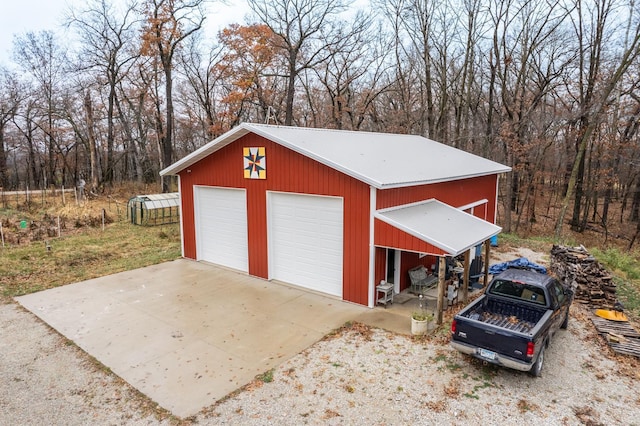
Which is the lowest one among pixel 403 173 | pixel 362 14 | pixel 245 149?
pixel 403 173

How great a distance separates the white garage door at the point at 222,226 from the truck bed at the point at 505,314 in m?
6.83

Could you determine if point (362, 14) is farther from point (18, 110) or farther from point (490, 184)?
point (18, 110)

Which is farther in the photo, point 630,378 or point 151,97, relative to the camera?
point 151,97

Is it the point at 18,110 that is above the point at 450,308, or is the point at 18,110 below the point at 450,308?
above

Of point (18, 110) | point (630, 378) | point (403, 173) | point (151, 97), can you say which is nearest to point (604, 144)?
point (403, 173)

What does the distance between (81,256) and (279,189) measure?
26.6 ft

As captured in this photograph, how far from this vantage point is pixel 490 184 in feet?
51.2

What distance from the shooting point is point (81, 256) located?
13484 mm

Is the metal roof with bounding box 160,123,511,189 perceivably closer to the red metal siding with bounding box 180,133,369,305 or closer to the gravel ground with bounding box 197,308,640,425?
the red metal siding with bounding box 180,133,369,305

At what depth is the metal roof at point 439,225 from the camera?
317 inches

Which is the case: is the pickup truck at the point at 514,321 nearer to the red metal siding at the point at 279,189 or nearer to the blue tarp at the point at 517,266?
the red metal siding at the point at 279,189

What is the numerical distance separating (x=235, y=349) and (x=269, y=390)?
1548 mm

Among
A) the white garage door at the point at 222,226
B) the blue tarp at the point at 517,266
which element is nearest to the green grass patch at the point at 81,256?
the white garage door at the point at 222,226

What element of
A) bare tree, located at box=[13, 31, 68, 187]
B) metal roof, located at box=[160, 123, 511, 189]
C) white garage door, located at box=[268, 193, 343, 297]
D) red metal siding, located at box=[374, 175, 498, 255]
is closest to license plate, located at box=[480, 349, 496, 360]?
red metal siding, located at box=[374, 175, 498, 255]
